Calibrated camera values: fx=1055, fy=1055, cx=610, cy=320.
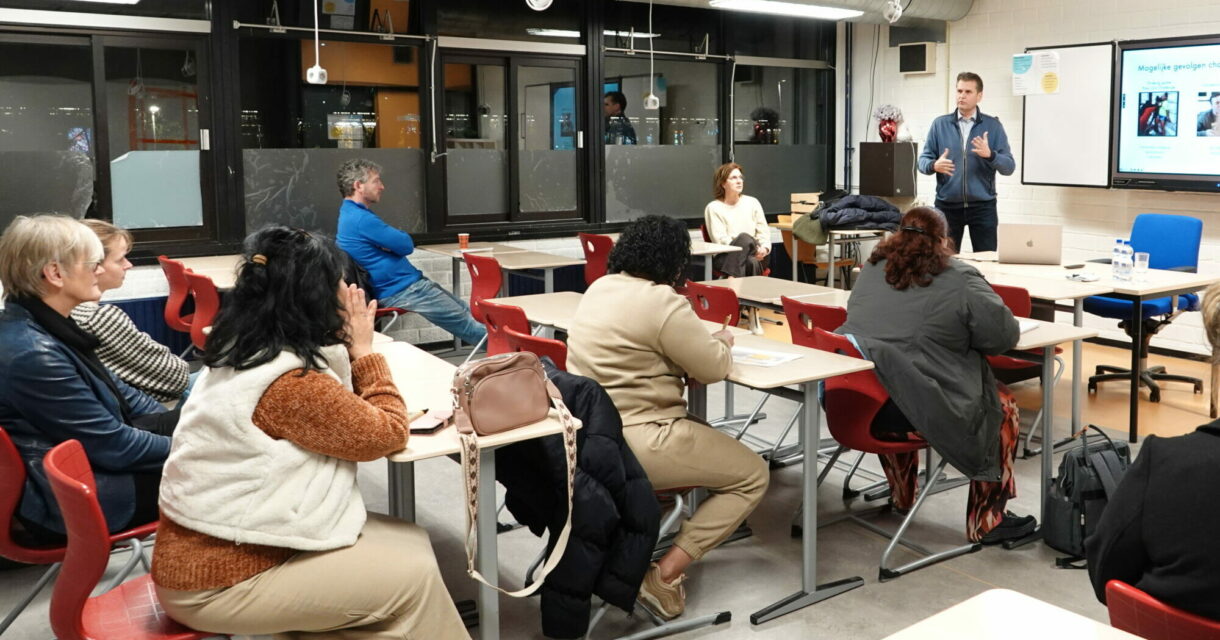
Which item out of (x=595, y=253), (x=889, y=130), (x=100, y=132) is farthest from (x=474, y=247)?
(x=889, y=130)

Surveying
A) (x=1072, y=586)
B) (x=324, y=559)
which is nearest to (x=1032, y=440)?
(x=1072, y=586)

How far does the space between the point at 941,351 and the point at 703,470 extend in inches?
38.0

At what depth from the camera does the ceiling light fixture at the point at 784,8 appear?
7410mm

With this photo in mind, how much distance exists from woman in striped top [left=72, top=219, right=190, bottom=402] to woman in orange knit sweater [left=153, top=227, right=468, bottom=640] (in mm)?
1360

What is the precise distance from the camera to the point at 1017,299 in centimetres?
450

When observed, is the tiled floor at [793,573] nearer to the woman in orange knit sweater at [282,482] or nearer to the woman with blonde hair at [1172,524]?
the woman in orange knit sweater at [282,482]

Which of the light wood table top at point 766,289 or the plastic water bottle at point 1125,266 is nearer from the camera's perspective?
the light wood table top at point 766,289

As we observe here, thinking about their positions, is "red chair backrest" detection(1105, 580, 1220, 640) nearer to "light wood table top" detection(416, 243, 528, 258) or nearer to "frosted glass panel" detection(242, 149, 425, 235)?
"light wood table top" detection(416, 243, 528, 258)

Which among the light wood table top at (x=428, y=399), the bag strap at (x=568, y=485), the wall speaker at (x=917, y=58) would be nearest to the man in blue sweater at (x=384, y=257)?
the light wood table top at (x=428, y=399)

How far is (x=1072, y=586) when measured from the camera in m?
3.40

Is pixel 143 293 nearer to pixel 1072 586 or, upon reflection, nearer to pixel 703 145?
pixel 703 145

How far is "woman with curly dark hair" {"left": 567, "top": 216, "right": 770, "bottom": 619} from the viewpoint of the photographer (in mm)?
3092

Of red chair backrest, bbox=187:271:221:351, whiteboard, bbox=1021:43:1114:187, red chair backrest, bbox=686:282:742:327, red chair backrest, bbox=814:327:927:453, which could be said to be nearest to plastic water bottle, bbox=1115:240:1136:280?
red chair backrest, bbox=686:282:742:327

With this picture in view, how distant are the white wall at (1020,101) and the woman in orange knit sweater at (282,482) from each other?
6155mm
